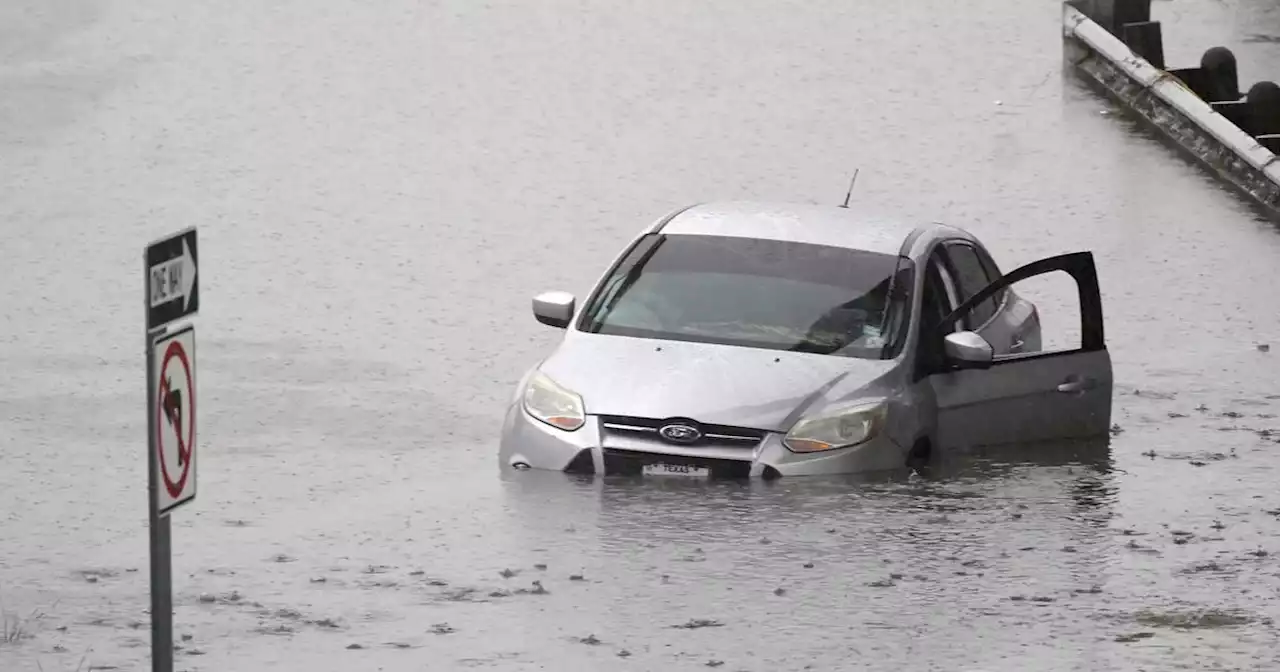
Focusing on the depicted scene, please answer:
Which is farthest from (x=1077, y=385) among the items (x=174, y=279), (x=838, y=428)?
(x=174, y=279)

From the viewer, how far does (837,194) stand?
81.0 ft

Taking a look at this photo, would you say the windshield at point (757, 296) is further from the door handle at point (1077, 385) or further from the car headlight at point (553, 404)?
the door handle at point (1077, 385)

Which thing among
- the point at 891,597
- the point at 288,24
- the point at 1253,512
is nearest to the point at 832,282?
the point at 1253,512

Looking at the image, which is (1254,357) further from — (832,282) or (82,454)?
(82,454)

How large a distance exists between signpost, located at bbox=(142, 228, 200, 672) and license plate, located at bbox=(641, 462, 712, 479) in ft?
16.0

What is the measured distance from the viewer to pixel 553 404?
45.0 feet

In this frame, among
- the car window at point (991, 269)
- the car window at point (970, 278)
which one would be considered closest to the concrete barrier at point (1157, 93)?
the car window at point (991, 269)

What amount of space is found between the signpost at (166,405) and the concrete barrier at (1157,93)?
17972mm

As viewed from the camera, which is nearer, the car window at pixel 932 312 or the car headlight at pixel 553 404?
the car headlight at pixel 553 404

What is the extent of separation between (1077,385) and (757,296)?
187 centimetres

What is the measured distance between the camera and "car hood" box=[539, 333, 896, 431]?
13.5m

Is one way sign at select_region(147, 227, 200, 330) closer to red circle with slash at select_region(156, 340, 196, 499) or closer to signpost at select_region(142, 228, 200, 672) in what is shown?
signpost at select_region(142, 228, 200, 672)

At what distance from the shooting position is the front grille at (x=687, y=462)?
Result: 43.9 feet

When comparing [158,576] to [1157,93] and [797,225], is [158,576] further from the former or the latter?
[1157,93]
